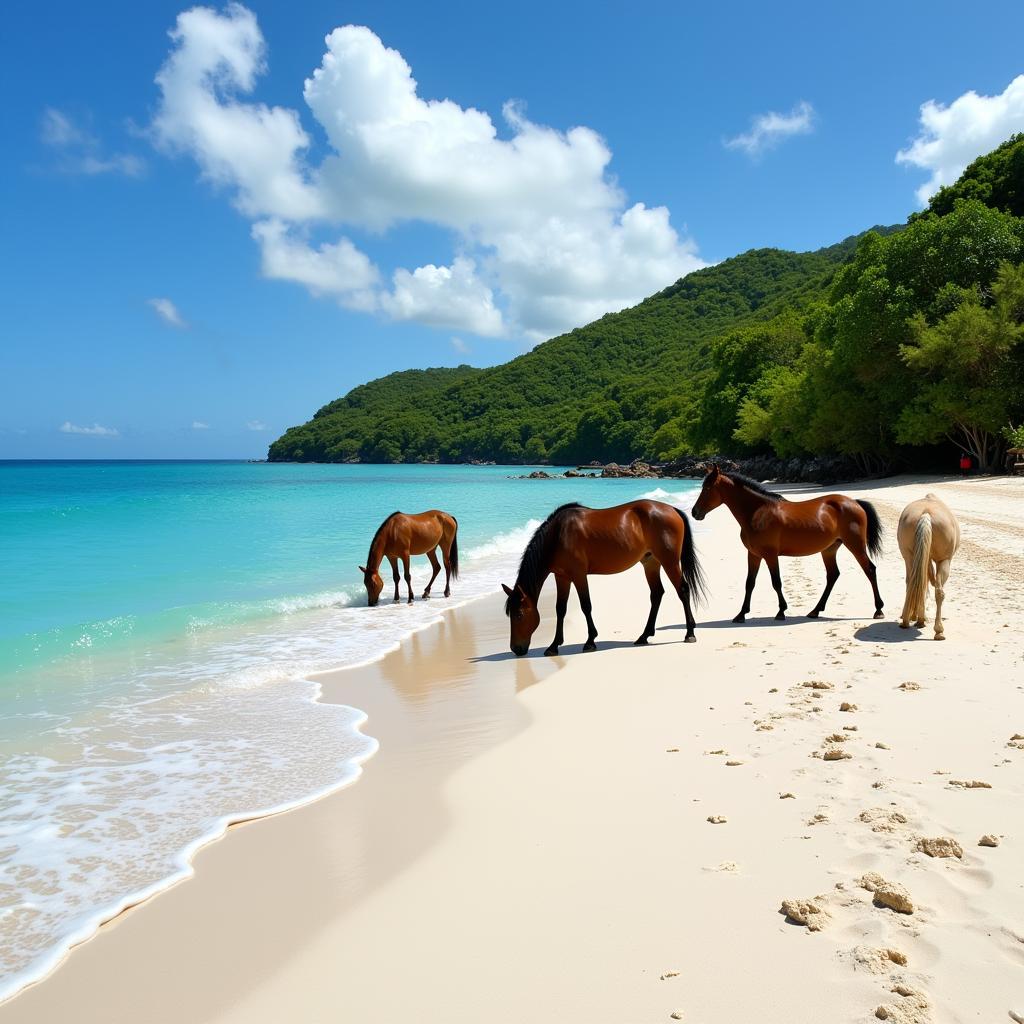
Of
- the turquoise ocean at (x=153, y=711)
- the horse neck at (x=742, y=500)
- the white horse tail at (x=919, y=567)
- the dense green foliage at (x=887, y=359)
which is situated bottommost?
the turquoise ocean at (x=153, y=711)

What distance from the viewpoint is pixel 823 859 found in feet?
9.45

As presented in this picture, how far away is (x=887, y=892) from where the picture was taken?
8.24 feet

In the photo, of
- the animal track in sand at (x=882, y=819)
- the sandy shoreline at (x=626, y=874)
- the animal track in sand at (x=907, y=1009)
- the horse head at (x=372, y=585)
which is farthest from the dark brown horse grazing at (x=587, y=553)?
the animal track in sand at (x=907, y=1009)

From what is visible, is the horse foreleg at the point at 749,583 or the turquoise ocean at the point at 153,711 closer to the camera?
the turquoise ocean at the point at 153,711

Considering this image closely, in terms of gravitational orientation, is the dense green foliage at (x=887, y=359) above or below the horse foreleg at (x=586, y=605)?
above

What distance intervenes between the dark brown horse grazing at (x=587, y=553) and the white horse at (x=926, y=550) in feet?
7.04

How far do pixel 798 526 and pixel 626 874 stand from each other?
6.18 meters

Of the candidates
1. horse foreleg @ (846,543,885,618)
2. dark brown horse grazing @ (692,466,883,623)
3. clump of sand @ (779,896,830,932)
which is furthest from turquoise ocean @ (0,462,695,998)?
horse foreleg @ (846,543,885,618)

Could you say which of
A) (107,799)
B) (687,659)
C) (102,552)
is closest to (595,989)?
(107,799)

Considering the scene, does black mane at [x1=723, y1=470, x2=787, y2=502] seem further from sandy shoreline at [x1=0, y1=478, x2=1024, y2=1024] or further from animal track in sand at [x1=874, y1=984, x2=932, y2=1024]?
animal track in sand at [x1=874, y1=984, x2=932, y2=1024]

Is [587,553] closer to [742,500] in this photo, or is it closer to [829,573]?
[742,500]

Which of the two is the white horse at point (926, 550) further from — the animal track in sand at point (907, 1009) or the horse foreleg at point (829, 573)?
the animal track in sand at point (907, 1009)

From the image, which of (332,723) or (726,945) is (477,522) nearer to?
(332,723)

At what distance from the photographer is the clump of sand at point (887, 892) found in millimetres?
2465
